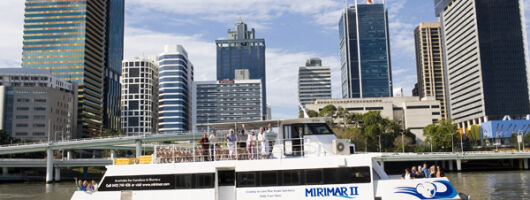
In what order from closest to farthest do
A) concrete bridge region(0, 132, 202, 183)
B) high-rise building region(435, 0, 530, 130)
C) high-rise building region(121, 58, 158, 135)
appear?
1. concrete bridge region(0, 132, 202, 183)
2. high-rise building region(435, 0, 530, 130)
3. high-rise building region(121, 58, 158, 135)

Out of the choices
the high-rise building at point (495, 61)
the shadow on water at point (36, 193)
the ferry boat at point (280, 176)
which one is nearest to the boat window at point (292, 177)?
the ferry boat at point (280, 176)

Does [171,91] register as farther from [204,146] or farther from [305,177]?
[305,177]

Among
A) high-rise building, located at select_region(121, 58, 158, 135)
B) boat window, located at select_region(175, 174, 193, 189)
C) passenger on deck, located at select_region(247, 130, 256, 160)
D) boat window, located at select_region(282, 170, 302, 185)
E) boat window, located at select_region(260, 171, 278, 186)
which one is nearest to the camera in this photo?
boat window, located at select_region(282, 170, 302, 185)

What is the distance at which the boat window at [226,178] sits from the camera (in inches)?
557

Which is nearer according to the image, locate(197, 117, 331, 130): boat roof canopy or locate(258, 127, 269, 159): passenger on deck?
locate(258, 127, 269, 159): passenger on deck

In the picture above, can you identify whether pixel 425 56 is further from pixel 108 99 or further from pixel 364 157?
pixel 364 157

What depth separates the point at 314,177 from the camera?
532 inches

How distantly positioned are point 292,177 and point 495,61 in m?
147

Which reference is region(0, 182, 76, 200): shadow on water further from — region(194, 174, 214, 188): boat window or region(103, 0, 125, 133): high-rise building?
region(103, 0, 125, 133): high-rise building

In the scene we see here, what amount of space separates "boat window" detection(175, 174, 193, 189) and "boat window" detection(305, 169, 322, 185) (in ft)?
13.2

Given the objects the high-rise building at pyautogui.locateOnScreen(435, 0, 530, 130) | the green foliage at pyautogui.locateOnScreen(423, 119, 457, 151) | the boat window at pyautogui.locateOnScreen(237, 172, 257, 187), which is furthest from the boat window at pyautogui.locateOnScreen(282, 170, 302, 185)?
the high-rise building at pyautogui.locateOnScreen(435, 0, 530, 130)

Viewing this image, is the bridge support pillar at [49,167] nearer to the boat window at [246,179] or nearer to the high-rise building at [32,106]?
the high-rise building at [32,106]

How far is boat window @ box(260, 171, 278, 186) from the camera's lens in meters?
13.7

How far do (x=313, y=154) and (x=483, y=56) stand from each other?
470 ft
